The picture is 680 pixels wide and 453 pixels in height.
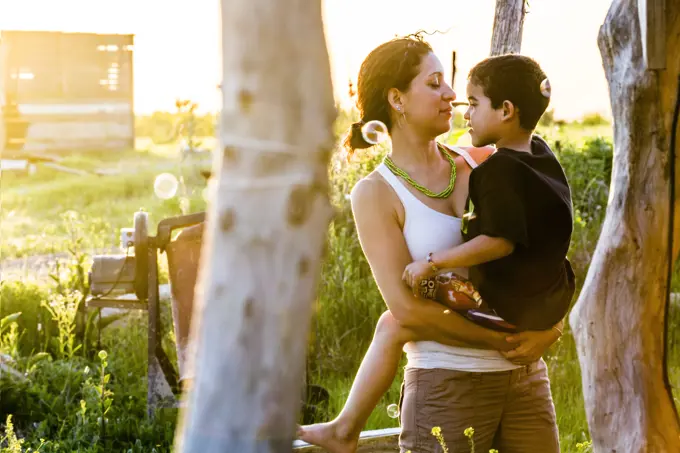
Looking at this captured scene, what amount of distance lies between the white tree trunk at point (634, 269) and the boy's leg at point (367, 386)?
2.89 ft

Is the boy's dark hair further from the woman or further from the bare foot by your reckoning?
the bare foot

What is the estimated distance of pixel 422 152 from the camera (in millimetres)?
2984

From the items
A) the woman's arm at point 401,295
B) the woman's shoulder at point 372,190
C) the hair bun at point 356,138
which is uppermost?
the hair bun at point 356,138

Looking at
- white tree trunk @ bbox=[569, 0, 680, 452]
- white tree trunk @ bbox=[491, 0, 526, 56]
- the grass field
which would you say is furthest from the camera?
white tree trunk @ bbox=[491, 0, 526, 56]

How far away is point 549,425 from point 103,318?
4743 mm

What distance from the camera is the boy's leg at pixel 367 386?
115 inches

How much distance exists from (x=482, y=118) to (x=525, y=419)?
916 millimetres

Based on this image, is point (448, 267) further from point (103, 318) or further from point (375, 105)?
point (103, 318)

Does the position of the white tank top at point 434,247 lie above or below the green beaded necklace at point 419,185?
below

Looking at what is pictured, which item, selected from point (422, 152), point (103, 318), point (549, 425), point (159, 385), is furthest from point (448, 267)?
point (103, 318)

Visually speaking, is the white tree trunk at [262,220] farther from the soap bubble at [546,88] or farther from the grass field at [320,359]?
the grass field at [320,359]

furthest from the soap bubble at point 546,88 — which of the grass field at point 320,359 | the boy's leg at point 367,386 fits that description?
the grass field at point 320,359

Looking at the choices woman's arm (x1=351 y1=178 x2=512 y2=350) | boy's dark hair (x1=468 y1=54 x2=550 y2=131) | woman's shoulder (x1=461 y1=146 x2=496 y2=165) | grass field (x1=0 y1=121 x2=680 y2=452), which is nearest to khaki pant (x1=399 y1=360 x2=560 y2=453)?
woman's arm (x1=351 y1=178 x2=512 y2=350)

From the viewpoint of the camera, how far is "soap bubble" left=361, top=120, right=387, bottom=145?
9.98 ft
